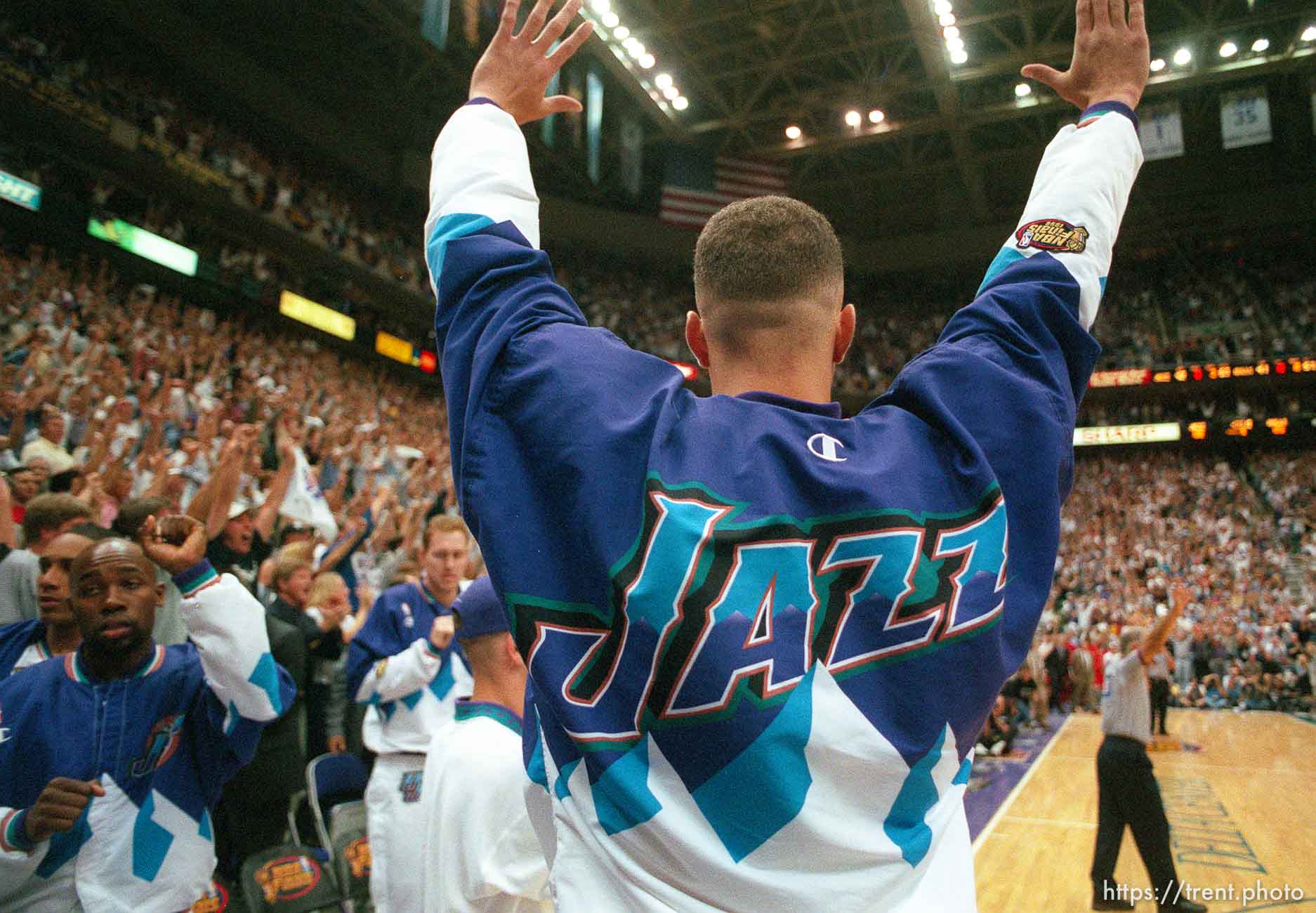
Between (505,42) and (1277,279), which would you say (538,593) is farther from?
(1277,279)

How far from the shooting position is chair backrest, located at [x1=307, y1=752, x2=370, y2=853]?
14.2 ft

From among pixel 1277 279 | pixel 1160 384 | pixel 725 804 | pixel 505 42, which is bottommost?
pixel 725 804

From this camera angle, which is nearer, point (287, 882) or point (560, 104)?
point (560, 104)

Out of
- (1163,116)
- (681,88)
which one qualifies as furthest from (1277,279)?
(681,88)

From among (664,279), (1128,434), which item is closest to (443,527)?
(664,279)

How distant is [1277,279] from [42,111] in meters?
28.6

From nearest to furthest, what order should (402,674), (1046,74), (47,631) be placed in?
1. (1046,74)
2. (47,631)
3. (402,674)

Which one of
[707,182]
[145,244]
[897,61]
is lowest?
[145,244]

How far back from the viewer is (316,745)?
5.33m

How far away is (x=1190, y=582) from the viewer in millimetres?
19359

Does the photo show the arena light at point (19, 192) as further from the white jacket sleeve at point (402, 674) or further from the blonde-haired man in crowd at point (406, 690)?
the white jacket sleeve at point (402, 674)

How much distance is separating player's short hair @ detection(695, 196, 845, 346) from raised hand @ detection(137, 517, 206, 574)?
174 cm

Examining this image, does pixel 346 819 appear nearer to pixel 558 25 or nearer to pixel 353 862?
pixel 353 862

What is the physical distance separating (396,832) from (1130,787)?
14.8 feet
